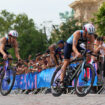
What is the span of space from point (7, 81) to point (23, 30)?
255 ft

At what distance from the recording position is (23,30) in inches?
3447

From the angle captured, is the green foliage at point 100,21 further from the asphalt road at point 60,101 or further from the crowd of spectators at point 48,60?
the asphalt road at point 60,101

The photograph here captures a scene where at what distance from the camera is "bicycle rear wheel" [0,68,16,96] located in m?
10.0

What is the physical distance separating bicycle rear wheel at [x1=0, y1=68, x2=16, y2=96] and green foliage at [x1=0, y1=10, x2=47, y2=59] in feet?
198

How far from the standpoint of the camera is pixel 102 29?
42.5m

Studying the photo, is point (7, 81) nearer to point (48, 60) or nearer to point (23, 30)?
point (48, 60)

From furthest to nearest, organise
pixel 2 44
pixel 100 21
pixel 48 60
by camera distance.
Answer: pixel 100 21
pixel 48 60
pixel 2 44

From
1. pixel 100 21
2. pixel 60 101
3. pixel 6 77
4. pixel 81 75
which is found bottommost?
pixel 60 101

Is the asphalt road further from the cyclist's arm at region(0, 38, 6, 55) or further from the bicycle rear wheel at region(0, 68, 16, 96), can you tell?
the cyclist's arm at region(0, 38, 6, 55)

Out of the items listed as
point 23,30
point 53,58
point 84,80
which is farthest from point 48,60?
point 23,30

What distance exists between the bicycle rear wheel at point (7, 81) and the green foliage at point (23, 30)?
2372 inches

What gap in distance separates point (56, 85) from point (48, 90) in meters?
5.75

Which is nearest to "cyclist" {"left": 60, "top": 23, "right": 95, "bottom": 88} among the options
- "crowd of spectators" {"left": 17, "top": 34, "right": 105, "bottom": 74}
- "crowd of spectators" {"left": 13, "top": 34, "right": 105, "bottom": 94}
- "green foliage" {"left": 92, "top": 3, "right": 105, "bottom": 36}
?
"crowd of spectators" {"left": 13, "top": 34, "right": 105, "bottom": 94}

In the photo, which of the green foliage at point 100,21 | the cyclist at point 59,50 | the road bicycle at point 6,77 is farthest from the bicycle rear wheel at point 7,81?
the green foliage at point 100,21
